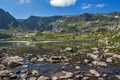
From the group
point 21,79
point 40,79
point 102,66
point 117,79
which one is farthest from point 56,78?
point 102,66

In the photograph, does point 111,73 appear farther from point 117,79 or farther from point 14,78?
point 14,78

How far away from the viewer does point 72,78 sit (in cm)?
3100

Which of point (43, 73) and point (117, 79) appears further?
point (43, 73)

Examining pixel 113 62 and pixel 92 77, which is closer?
pixel 92 77

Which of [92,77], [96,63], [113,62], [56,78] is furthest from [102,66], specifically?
[56,78]

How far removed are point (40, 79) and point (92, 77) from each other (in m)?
7.43

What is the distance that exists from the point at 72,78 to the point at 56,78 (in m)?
2.31

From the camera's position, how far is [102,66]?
40844 millimetres

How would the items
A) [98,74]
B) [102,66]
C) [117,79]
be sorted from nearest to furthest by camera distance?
1. [117,79]
2. [98,74]
3. [102,66]

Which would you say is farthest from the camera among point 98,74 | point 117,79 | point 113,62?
point 113,62

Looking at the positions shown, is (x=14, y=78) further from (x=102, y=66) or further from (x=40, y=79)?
(x=102, y=66)

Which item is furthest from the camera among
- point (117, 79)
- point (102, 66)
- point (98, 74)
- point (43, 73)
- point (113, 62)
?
point (113, 62)

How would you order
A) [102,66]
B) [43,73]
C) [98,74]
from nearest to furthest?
[98,74]
[43,73]
[102,66]

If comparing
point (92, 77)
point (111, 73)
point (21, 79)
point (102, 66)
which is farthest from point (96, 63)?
point (21, 79)
